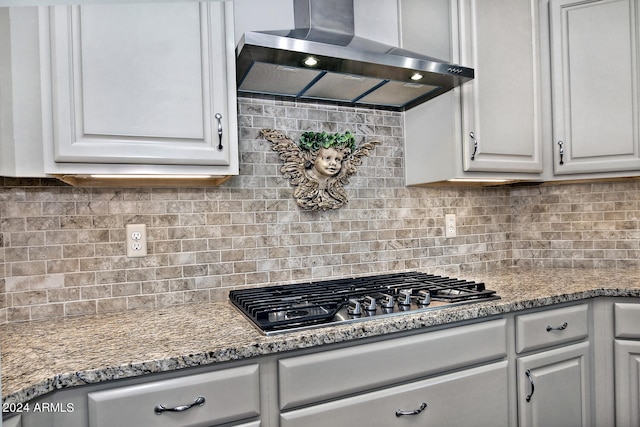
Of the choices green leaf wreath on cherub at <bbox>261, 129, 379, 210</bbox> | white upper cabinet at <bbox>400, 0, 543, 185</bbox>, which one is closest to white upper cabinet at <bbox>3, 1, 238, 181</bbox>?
green leaf wreath on cherub at <bbox>261, 129, 379, 210</bbox>

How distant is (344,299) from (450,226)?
103cm

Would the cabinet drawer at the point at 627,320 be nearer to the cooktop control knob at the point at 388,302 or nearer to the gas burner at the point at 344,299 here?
the gas burner at the point at 344,299

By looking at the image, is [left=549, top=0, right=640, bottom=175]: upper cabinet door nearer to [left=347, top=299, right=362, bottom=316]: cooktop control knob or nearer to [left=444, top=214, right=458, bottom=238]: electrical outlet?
[left=444, top=214, right=458, bottom=238]: electrical outlet

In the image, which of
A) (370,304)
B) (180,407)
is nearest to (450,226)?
(370,304)

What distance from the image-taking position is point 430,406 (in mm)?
1421

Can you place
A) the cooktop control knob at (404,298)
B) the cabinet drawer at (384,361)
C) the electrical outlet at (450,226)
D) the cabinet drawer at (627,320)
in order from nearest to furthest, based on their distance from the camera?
the cabinet drawer at (384,361) < the cooktop control knob at (404,298) < the cabinet drawer at (627,320) < the electrical outlet at (450,226)

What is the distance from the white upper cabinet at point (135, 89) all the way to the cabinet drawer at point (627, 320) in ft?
5.43

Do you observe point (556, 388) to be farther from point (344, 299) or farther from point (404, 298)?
point (344, 299)

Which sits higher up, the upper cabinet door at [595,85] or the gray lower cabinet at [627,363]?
the upper cabinet door at [595,85]

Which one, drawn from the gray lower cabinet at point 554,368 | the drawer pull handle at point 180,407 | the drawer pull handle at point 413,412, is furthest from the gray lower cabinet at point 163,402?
the gray lower cabinet at point 554,368

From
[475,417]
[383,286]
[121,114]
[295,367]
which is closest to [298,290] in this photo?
[383,286]

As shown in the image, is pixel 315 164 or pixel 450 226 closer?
pixel 315 164

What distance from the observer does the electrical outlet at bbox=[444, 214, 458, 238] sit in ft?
7.64

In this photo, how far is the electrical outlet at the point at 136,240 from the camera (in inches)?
65.2
